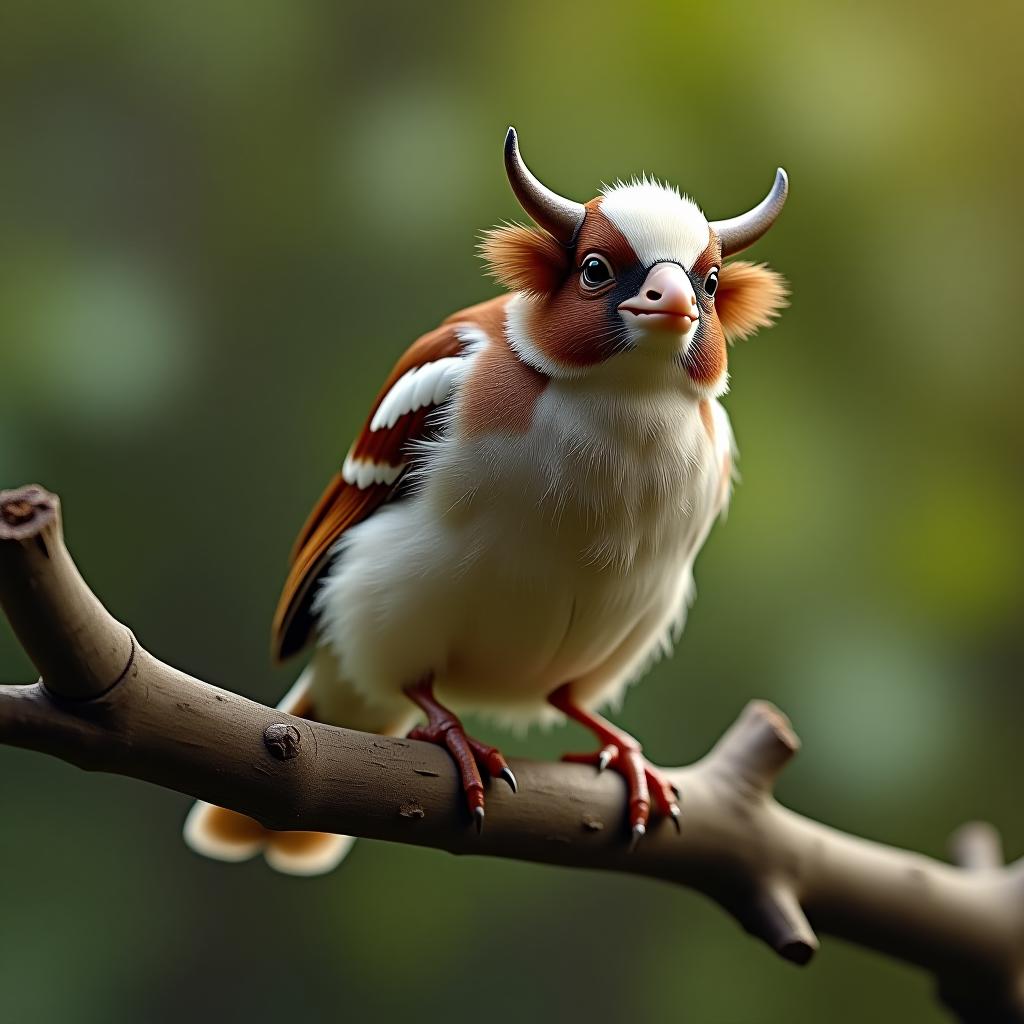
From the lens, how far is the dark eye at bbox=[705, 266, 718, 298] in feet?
2.72

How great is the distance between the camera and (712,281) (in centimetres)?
83

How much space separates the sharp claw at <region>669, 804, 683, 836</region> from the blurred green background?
21.8 inches

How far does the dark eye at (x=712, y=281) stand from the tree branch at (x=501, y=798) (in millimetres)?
382

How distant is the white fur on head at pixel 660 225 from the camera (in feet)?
2.62

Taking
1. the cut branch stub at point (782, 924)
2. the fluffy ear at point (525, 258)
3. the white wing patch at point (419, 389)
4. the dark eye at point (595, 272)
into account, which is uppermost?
the dark eye at point (595, 272)

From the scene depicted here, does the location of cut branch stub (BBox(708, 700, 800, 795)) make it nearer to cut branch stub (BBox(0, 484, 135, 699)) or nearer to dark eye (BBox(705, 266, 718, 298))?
dark eye (BBox(705, 266, 718, 298))

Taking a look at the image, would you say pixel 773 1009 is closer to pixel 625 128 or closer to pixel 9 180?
pixel 625 128

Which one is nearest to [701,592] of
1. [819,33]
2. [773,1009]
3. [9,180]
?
[773,1009]

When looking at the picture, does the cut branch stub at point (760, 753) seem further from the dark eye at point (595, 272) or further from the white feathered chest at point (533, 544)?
the dark eye at point (595, 272)

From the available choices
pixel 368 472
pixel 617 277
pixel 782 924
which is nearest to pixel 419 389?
pixel 368 472

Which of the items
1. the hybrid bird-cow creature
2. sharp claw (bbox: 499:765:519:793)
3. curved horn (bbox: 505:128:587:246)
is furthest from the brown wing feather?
sharp claw (bbox: 499:765:519:793)

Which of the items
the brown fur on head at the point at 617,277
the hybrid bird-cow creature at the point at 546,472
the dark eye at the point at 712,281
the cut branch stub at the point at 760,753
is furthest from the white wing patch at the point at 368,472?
the cut branch stub at the point at 760,753

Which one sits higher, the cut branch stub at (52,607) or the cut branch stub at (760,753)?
the cut branch stub at (52,607)

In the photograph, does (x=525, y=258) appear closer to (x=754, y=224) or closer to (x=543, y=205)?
(x=543, y=205)
